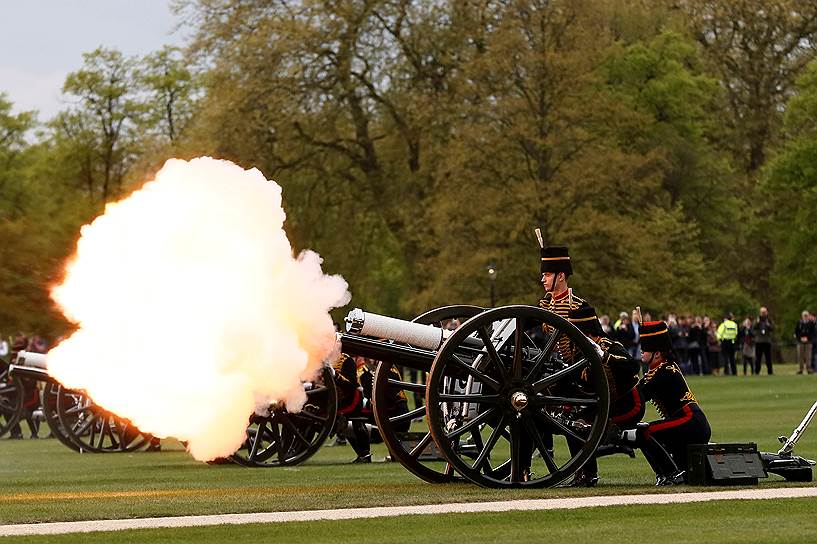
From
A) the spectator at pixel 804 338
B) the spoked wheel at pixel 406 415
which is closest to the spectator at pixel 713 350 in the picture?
the spectator at pixel 804 338

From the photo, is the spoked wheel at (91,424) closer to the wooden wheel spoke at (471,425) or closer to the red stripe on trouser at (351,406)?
the red stripe on trouser at (351,406)

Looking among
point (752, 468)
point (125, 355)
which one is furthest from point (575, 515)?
point (125, 355)

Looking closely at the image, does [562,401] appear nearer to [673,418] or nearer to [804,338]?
[673,418]

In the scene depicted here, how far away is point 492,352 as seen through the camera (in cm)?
1527

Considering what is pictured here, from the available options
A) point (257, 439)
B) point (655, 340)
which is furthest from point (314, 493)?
point (257, 439)

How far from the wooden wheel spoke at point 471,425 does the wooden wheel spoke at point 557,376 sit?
437 millimetres

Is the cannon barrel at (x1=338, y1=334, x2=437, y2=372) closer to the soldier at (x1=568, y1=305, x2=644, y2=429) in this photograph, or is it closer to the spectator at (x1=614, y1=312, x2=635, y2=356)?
the soldier at (x1=568, y1=305, x2=644, y2=429)

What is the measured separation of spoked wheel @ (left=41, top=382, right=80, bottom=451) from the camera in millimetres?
26612

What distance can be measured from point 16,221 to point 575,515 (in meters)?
10.4

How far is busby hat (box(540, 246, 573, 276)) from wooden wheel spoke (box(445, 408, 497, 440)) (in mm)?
1653

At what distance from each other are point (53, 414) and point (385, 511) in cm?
1499

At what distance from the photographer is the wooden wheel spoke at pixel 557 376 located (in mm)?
15328

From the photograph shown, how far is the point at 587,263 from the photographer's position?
53.1m

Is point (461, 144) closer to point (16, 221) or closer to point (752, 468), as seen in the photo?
point (16, 221)
